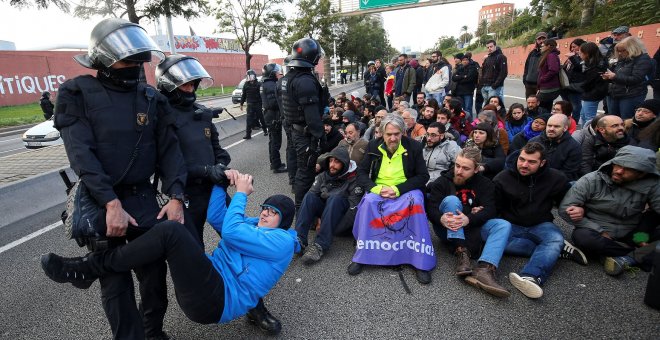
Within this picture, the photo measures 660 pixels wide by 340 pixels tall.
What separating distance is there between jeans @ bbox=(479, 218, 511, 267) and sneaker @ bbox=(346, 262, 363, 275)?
1.03 meters

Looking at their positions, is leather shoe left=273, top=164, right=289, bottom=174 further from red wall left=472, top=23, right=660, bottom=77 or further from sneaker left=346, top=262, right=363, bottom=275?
red wall left=472, top=23, right=660, bottom=77

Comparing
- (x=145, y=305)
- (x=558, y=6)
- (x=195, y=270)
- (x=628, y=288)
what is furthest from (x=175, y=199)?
(x=558, y=6)

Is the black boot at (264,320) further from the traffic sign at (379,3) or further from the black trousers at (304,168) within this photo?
the traffic sign at (379,3)

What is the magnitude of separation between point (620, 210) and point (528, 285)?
1.20m

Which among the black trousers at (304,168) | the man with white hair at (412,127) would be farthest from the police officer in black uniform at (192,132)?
the man with white hair at (412,127)

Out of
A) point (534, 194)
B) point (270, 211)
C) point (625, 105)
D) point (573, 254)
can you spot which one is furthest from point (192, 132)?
point (625, 105)

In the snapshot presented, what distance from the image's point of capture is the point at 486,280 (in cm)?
278

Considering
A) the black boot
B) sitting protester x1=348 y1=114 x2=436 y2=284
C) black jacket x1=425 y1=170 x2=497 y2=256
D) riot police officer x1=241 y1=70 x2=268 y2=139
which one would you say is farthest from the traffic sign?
the black boot

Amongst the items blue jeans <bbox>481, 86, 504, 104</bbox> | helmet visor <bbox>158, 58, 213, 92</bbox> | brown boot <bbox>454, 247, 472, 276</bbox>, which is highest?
helmet visor <bbox>158, 58, 213, 92</bbox>

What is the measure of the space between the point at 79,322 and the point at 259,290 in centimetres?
148

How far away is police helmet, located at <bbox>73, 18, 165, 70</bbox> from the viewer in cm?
185

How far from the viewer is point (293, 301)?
2.83m

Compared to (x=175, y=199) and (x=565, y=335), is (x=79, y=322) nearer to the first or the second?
(x=175, y=199)

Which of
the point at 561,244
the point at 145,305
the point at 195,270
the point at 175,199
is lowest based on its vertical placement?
the point at 561,244
